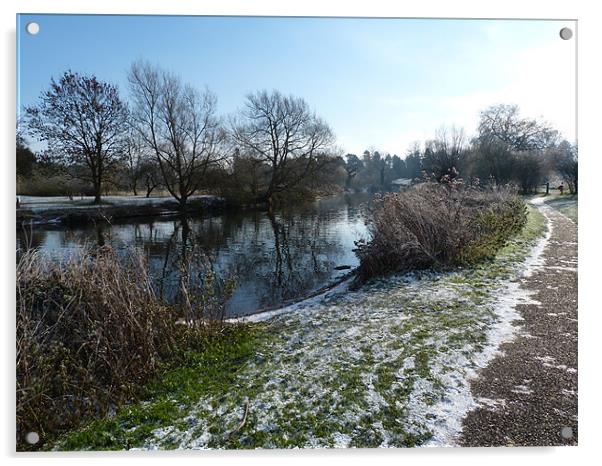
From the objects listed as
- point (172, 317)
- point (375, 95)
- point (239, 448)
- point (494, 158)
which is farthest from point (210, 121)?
point (494, 158)

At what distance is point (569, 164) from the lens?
335 cm

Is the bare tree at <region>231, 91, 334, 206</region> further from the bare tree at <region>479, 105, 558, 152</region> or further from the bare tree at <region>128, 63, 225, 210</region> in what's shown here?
the bare tree at <region>479, 105, 558, 152</region>

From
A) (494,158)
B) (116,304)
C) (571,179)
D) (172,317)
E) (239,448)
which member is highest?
(494,158)

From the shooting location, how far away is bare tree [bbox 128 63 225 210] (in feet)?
12.1

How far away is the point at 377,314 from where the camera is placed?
4160 mm

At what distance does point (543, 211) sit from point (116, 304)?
239 inches

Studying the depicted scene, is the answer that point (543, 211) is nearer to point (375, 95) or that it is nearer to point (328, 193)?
point (328, 193)

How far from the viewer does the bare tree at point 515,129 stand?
3.54 m

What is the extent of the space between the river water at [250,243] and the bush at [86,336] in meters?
0.36

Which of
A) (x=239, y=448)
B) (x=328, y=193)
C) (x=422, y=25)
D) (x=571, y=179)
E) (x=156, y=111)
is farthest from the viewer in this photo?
(x=328, y=193)

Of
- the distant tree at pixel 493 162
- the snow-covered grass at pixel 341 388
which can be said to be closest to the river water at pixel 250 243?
the snow-covered grass at pixel 341 388

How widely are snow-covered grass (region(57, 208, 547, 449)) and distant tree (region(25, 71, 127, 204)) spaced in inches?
95.7

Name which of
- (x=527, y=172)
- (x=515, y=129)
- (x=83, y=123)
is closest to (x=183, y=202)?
(x=83, y=123)

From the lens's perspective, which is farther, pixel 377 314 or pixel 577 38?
pixel 377 314
